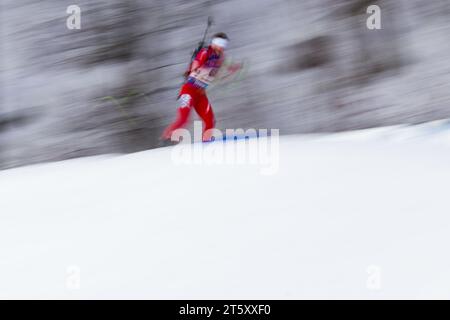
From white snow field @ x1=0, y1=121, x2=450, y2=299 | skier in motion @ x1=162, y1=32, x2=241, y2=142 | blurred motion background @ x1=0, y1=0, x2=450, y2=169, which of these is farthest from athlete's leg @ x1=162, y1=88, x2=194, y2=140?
white snow field @ x1=0, y1=121, x2=450, y2=299

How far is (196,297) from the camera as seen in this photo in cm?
217

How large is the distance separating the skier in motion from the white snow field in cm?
63

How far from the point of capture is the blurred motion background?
4.78m

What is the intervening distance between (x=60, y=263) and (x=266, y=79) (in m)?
2.95

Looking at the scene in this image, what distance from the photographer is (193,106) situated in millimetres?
4492

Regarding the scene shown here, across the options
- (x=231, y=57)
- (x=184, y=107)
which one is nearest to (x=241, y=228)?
(x=184, y=107)

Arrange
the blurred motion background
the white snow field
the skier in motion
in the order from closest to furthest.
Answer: the white snow field
the skier in motion
the blurred motion background

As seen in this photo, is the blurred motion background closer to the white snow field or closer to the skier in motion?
the skier in motion

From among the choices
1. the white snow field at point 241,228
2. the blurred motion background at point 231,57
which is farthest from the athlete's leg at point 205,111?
the white snow field at point 241,228

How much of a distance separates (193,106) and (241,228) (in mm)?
1989

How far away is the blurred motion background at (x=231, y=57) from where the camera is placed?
478 cm

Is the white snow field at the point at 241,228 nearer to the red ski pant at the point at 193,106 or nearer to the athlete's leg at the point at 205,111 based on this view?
the red ski pant at the point at 193,106

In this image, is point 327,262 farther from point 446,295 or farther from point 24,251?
point 24,251

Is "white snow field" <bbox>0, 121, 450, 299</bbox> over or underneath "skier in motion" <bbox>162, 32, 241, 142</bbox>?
underneath
